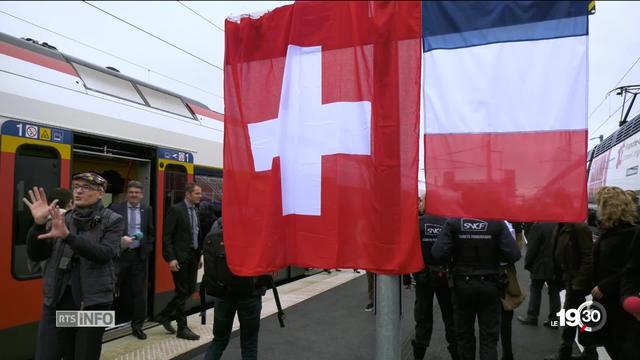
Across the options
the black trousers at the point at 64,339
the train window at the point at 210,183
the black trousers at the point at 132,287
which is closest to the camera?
the black trousers at the point at 64,339

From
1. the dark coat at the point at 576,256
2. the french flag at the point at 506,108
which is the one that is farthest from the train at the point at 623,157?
the french flag at the point at 506,108

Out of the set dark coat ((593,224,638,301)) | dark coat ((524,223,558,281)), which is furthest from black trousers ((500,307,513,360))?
dark coat ((524,223,558,281))

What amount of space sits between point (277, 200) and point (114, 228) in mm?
1388

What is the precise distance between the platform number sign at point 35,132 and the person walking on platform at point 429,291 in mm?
3717

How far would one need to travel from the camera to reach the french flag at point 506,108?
1.97 meters

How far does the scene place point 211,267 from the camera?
3436 mm

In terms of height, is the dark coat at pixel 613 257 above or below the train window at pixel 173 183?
below

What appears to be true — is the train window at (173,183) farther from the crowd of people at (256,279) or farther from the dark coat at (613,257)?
the dark coat at (613,257)

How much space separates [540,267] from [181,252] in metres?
4.56

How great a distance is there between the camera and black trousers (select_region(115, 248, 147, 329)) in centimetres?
498

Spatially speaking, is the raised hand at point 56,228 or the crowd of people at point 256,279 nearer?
the raised hand at point 56,228

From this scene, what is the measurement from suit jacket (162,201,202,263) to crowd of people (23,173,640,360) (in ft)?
0.04

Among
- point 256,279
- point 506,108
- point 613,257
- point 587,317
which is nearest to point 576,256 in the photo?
point 587,317

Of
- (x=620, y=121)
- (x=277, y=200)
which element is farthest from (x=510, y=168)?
(x=620, y=121)
